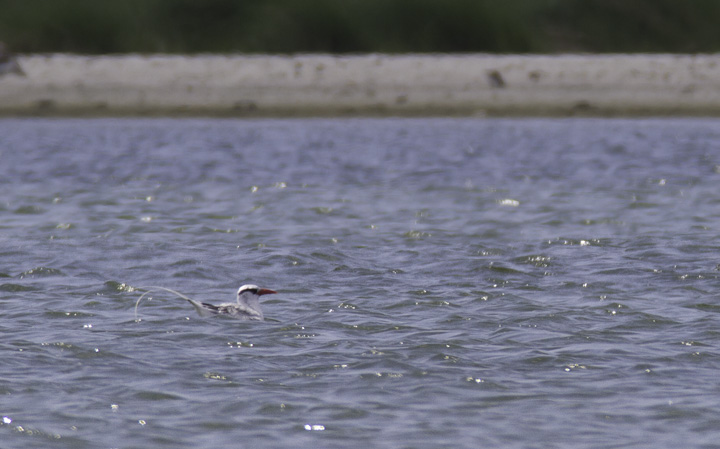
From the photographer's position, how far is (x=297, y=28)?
3566cm

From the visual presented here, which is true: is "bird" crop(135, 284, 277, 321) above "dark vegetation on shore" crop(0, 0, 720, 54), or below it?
below

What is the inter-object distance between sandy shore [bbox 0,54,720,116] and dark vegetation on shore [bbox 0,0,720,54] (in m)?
4.32

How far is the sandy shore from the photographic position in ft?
98.0

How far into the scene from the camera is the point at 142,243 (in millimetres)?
12344

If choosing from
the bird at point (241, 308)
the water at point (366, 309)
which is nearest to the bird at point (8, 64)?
the water at point (366, 309)

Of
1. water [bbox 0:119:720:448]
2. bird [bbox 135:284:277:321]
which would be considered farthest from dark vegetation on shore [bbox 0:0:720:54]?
bird [bbox 135:284:277:321]

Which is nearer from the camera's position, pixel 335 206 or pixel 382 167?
pixel 335 206

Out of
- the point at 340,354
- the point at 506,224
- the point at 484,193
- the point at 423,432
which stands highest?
the point at 484,193

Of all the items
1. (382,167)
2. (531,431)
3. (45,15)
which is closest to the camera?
(531,431)

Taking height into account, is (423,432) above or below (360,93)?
below

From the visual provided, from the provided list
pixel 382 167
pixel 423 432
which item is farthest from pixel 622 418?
pixel 382 167

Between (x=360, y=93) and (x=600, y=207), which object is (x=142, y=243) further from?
(x=360, y=93)

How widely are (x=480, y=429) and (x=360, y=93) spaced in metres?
24.5

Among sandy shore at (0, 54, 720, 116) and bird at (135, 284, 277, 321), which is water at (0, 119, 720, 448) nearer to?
bird at (135, 284, 277, 321)
